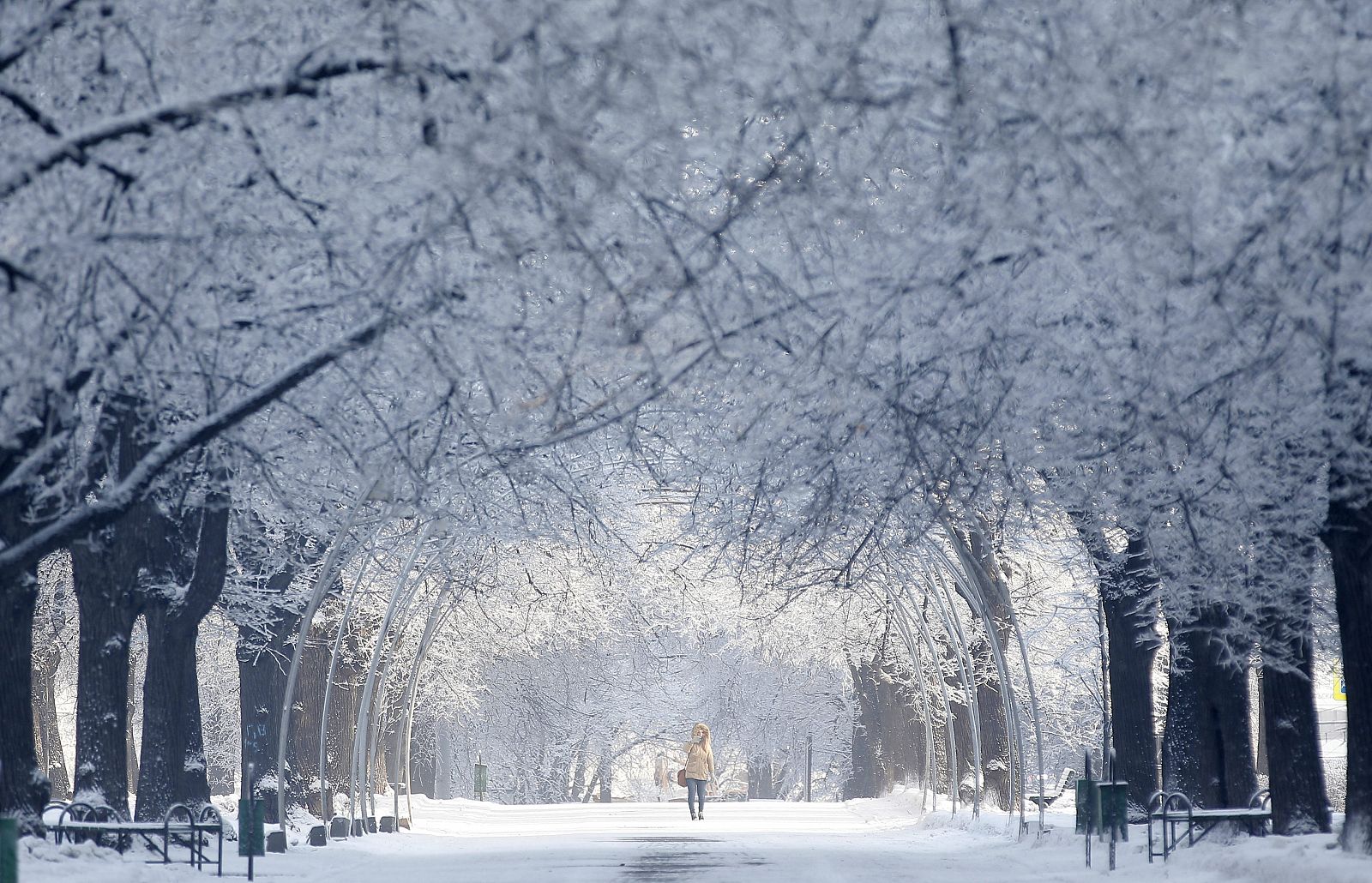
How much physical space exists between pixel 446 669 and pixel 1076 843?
23614mm

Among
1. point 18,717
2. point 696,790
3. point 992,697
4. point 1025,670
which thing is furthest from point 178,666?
point 992,697

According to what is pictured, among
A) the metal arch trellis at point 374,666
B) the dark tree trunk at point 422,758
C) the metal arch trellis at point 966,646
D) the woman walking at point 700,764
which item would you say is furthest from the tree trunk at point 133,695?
the metal arch trellis at point 966,646

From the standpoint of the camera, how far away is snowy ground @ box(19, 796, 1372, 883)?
15.6m

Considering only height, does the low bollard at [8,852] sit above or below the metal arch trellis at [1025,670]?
below

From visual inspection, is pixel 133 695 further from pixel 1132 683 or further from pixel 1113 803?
pixel 1113 803

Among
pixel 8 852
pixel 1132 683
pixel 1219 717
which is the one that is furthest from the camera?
pixel 1132 683

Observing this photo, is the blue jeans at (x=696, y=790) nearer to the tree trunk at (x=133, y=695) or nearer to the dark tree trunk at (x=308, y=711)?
the dark tree trunk at (x=308, y=711)

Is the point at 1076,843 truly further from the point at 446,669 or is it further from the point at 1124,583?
the point at 446,669

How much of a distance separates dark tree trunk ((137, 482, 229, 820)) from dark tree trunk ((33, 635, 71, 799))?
526 inches

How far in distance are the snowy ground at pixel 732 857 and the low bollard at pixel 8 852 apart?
4068mm

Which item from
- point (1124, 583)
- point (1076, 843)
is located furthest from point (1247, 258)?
point (1076, 843)

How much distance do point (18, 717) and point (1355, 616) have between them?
10.9m

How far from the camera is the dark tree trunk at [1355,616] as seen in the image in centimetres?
1493

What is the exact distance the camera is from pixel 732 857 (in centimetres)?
Answer: 2322
